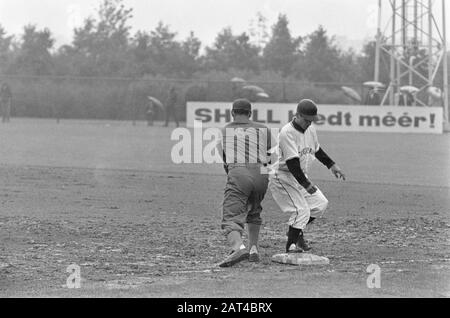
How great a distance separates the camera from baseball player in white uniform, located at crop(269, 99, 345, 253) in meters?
8.63

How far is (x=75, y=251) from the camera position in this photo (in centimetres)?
916

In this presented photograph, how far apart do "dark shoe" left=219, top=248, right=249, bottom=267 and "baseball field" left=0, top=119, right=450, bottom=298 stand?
12 centimetres

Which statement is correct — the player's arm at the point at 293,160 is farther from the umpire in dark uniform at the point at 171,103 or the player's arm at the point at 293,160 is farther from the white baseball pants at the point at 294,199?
the umpire in dark uniform at the point at 171,103

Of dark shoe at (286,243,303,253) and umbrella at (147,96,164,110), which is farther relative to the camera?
umbrella at (147,96,164,110)

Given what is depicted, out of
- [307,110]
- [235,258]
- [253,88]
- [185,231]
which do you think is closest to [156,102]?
[253,88]

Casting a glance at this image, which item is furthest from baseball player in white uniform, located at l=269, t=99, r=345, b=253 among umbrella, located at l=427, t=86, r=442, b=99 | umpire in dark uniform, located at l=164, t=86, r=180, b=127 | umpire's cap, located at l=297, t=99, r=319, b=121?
umbrella, located at l=427, t=86, r=442, b=99

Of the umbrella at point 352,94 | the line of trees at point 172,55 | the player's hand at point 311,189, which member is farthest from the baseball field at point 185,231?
the line of trees at point 172,55

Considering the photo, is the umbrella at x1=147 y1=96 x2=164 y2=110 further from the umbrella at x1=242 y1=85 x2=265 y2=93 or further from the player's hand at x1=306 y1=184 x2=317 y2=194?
the player's hand at x1=306 y1=184 x2=317 y2=194

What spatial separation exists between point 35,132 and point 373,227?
2311 centimetres

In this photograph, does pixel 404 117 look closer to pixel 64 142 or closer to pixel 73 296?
pixel 64 142

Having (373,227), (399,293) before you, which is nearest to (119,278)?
A: (399,293)

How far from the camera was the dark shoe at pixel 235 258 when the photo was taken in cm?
820

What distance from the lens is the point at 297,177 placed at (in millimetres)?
8539

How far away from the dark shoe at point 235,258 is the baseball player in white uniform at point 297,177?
725 mm
